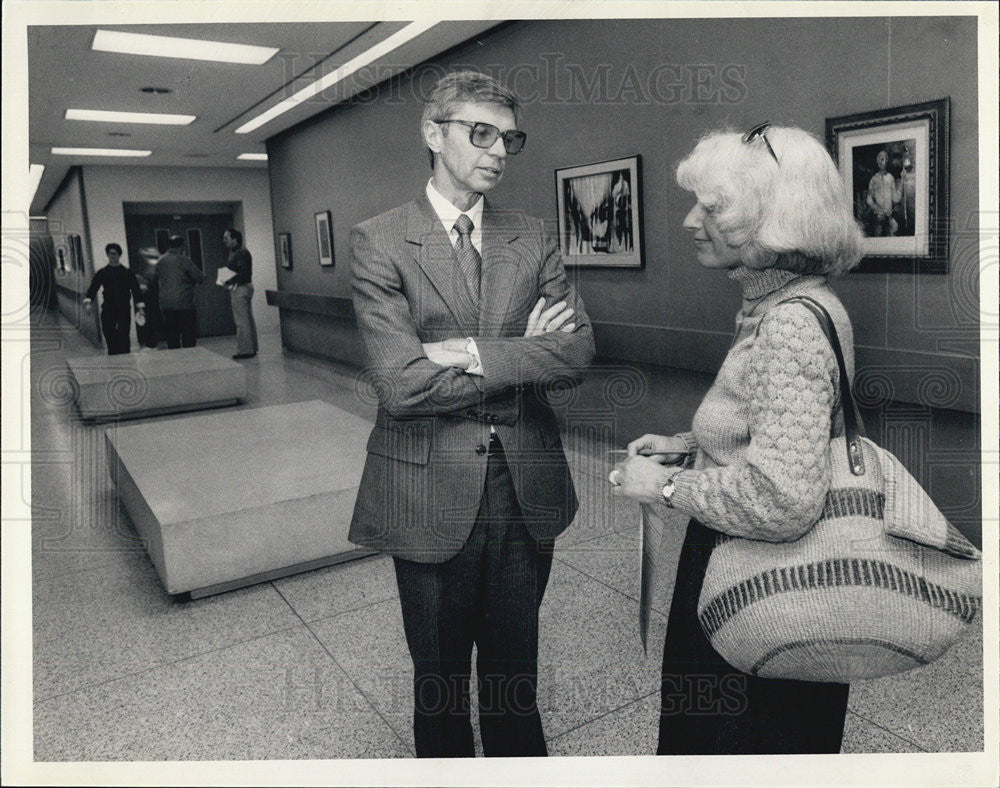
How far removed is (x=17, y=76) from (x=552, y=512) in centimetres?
175

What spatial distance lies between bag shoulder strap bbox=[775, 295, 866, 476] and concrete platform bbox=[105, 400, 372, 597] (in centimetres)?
271

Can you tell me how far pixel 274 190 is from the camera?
1023 centimetres

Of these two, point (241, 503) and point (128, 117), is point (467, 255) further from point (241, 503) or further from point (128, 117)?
point (128, 117)

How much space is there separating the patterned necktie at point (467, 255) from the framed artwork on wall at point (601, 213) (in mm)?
3154

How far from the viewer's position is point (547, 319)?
1.85 meters

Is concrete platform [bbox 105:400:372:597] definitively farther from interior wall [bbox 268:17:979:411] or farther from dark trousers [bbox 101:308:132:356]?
dark trousers [bbox 101:308:132:356]

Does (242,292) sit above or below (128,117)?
below

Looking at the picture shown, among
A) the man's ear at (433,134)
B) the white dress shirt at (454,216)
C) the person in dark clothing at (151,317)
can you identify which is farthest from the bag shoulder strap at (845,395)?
the person in dark clothing at (151,317)

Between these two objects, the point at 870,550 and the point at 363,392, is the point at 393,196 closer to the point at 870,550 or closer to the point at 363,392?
the point at 363,392

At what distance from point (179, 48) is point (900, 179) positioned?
561 cm

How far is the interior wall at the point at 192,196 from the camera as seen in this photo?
13.6 metres

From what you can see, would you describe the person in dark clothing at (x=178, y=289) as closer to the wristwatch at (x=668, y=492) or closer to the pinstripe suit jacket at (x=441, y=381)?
the pinstripe suit jacket at (x=441, y=381)

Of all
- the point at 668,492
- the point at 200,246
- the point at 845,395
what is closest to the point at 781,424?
the point at 845,395

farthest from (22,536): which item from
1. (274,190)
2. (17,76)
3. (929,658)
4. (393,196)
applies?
(274,190)
